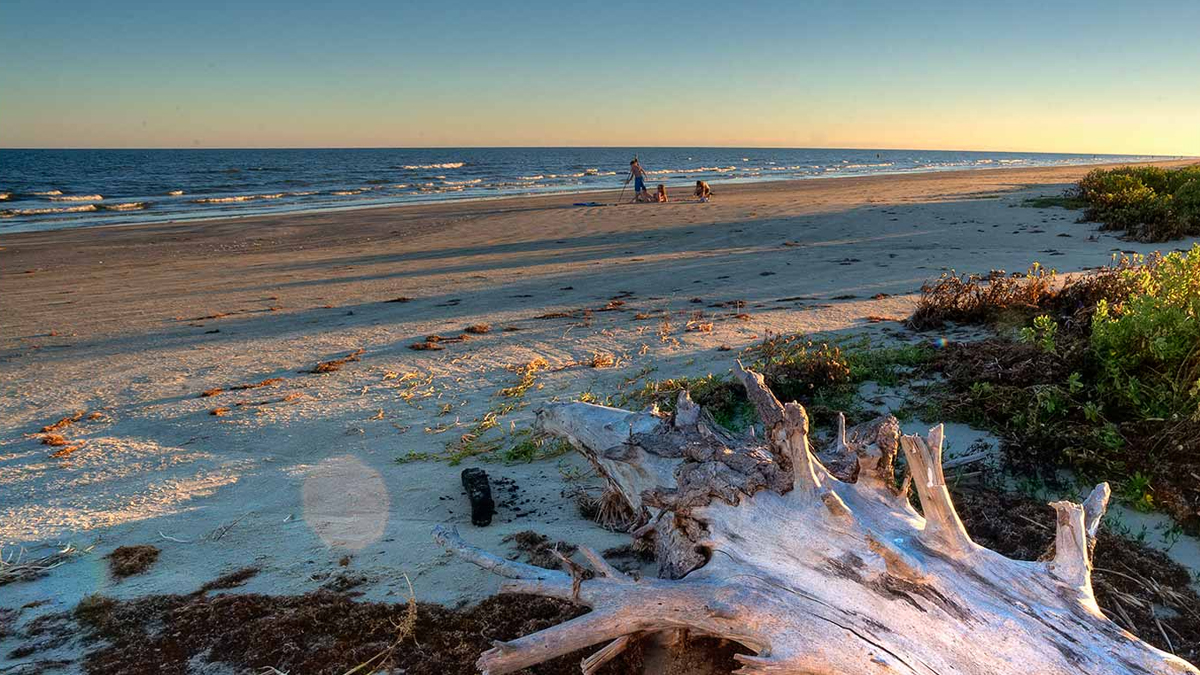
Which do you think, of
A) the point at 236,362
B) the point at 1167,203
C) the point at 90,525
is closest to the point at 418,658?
the point at 90,525

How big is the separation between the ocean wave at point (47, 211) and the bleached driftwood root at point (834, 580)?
30.4 metres

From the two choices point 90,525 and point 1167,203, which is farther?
point 1167,203

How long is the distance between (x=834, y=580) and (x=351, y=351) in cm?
600

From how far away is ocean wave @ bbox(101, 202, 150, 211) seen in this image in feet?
89.0

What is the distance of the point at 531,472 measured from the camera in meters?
4.37

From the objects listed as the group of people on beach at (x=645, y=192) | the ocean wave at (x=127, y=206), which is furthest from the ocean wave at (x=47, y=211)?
the group of people on beach at (x=645, y=192)

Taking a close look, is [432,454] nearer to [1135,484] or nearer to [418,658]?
[418,658]

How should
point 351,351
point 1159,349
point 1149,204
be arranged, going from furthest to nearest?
point 1149,204, point 351,351, point 1159,349

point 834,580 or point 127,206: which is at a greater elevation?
point 127,206

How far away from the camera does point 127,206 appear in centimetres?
2811

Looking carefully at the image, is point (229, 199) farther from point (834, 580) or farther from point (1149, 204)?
point (834, 580)

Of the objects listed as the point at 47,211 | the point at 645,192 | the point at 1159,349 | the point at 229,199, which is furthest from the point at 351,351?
the point at 229,199

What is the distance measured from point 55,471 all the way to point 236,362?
8.07 ft

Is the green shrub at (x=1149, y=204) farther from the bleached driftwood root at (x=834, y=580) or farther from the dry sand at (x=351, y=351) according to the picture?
the bleached driftwood root at (x=834, y=580)
